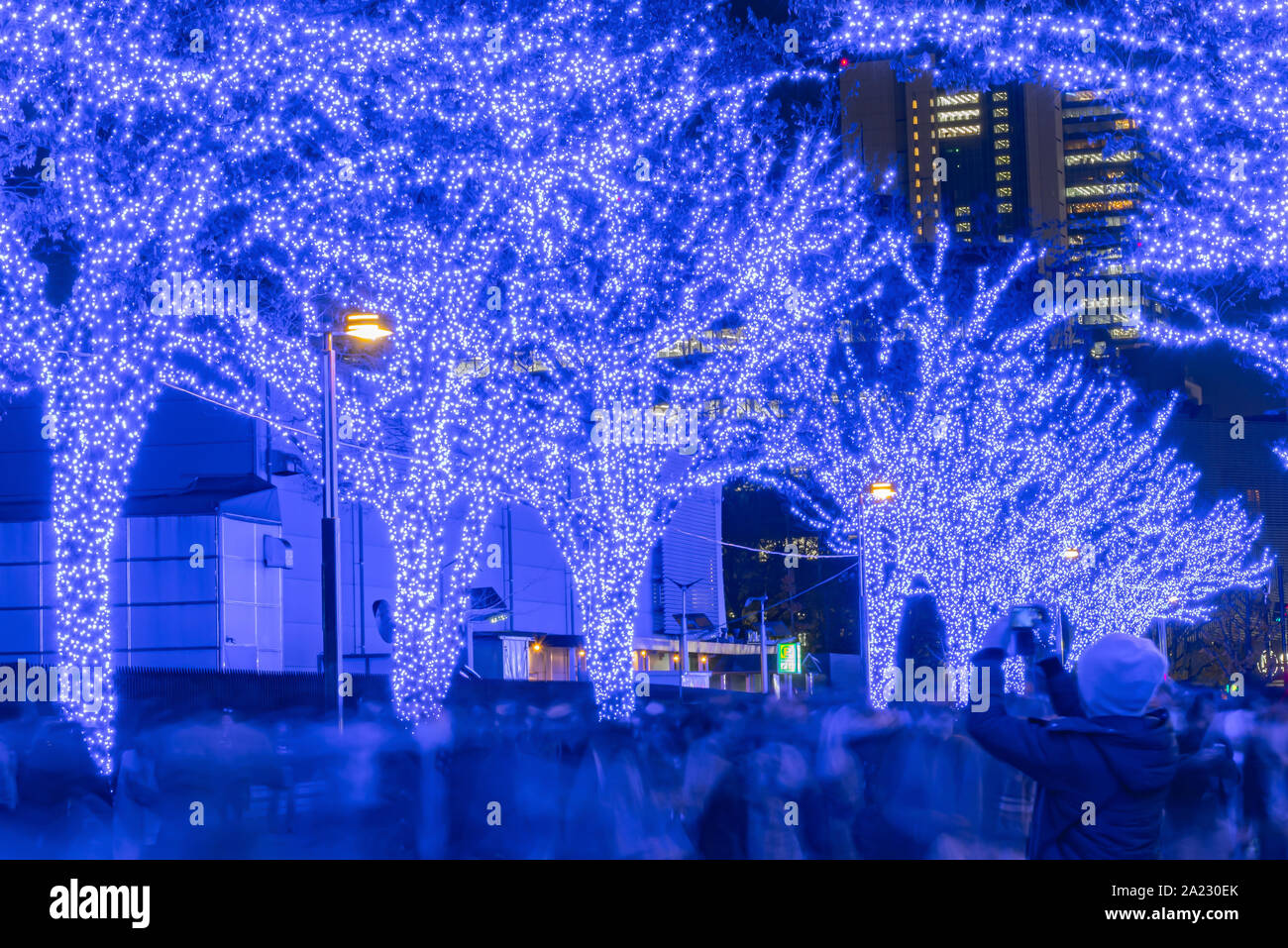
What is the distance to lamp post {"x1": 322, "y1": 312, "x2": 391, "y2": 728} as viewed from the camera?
13969 millimetres

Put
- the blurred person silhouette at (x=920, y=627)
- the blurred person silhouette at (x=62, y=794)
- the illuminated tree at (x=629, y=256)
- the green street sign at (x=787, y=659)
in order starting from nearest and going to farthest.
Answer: the blurred person silhouette at (x=62, y=794)
the illuminated tree at (x=629, y=256)
the green street sign at (x=787, y=659)
the blurred person silhouette at (x=920, y=627)

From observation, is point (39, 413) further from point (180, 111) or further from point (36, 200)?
point (180, 111)

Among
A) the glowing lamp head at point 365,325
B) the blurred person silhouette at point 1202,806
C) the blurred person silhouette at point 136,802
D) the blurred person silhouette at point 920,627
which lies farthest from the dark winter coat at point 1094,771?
the blurred person silhouette at point 920,627

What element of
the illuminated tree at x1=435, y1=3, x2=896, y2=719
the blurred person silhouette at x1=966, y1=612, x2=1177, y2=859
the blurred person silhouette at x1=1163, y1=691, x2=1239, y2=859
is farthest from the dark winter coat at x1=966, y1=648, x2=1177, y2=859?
the illuminated tree at x1=435, y1=3, x2=896, y2=719

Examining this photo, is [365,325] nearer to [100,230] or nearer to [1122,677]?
[100,230]

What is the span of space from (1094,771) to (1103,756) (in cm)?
6

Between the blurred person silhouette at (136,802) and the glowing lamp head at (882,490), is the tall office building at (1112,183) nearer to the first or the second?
the glowing lamp head at (882,490)

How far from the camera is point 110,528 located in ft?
41.5

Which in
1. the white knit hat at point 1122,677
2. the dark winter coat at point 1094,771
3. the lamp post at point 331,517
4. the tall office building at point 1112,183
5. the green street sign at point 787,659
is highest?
the tall office building at point 1112,183

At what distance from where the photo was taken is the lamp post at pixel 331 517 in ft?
45.8

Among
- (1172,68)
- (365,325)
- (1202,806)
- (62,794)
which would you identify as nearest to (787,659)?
(365,325)

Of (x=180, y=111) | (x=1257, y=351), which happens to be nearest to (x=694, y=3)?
(x=180, y=111)

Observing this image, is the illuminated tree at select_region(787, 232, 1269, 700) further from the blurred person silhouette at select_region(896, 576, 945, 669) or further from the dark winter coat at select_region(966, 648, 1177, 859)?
the blurred person silhouette at select_region(896, 576, 945, 669)

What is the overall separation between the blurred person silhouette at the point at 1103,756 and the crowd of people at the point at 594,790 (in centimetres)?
332
